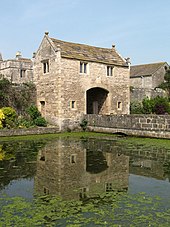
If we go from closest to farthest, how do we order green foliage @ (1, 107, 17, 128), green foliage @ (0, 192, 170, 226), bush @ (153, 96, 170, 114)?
green foliage @ (0, 192, 170, 226), green foliage @ (1, 107, 17, 128), bush @ (153, 96, 170, 114)

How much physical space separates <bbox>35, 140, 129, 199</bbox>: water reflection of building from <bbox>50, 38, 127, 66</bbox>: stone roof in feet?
38.9

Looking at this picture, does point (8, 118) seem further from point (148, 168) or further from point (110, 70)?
point (148, 168)

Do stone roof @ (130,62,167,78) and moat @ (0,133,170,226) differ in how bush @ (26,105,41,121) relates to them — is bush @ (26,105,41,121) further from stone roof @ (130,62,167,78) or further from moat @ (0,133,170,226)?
stone roof @ (130,62,167,78)

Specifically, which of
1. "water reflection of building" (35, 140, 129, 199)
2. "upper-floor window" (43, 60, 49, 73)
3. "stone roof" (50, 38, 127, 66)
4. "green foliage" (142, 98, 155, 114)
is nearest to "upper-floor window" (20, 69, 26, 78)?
"upper-floor window" (43, 60, 49, 73)

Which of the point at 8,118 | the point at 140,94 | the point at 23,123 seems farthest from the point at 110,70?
the point at 140,94

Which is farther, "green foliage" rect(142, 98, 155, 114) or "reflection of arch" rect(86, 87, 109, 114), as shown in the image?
"green foliage" rect(142, 98, 155, 114)

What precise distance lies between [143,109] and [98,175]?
24.0 m

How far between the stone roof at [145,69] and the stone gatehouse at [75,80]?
628 inches

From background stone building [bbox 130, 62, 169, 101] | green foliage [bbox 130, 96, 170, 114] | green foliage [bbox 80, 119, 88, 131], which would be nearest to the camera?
green foliage [bbox 80, 119, 88, 131]

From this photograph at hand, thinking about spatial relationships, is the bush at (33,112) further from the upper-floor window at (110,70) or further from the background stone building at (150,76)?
the background stone building at (150,76)

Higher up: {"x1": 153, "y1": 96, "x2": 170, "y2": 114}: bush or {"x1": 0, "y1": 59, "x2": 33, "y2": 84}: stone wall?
{"x1": 0, "y1": 59, "x2": 33, "y2": 84}: stone wall

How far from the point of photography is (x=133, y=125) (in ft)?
65.2

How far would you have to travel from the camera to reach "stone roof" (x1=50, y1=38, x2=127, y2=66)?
23.8 m

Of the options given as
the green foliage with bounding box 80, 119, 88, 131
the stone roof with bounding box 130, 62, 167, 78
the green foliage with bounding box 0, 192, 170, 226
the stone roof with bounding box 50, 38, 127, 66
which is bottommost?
the green foliage with bounding box 0, 192, 170, 226
